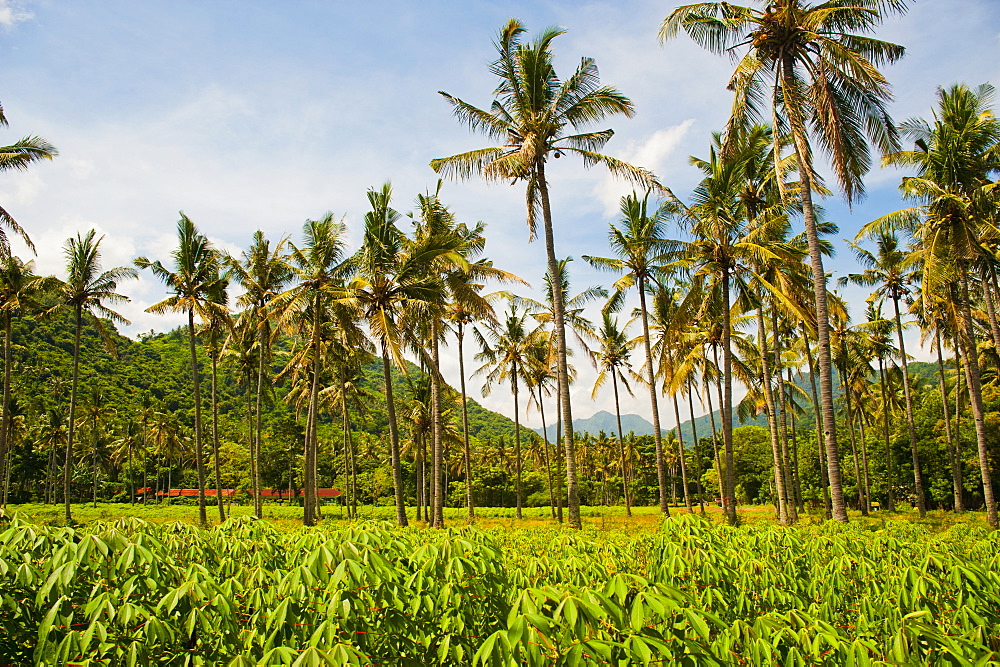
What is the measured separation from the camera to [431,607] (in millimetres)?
2623

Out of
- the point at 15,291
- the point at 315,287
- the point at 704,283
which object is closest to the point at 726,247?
the point at 704,283

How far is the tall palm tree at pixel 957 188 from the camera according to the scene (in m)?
15.1

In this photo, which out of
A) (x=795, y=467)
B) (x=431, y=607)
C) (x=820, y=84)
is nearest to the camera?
(x=431, y=607)

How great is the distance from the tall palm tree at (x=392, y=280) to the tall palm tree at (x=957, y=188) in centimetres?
1285

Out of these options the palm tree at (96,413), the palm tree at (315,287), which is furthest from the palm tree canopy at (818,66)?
the palm tree at (96,413)

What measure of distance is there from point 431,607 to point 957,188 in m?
19.2

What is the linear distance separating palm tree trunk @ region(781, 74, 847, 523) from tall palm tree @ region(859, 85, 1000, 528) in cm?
401

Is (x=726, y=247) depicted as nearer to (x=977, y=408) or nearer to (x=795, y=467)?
(x=977, y=408)

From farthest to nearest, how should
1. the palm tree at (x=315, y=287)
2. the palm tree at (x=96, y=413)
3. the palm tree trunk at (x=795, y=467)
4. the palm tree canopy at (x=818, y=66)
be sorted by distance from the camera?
the palm tree at (x=96, y=413) → the palm tree trunk at (x=795, y=467) → the palm tree at (x=315, y=287) → the palm tree canopy at (x=818, y=66)

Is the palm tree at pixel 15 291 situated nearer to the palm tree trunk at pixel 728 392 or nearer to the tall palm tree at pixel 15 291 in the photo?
the tall palm tree at pixel 15 291

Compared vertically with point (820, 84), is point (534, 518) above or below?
below

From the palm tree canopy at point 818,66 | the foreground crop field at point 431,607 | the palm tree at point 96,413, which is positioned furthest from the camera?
the palm tree at point 96,413

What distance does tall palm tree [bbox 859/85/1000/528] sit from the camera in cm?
1514

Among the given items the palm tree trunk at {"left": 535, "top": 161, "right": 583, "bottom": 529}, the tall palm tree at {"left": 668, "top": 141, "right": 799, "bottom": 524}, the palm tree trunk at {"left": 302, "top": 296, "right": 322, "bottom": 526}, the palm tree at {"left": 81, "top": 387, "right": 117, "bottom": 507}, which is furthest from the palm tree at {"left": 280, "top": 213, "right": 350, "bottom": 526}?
the palm tree at {"left": 81, "top": 387, "right": 117, "bottom": 507}
